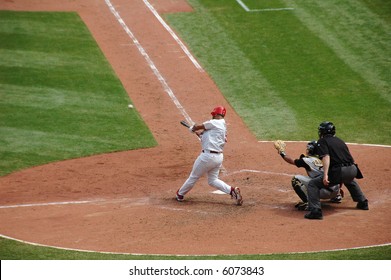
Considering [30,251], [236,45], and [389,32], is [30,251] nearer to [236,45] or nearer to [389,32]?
[236,45]

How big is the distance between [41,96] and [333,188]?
390 inches

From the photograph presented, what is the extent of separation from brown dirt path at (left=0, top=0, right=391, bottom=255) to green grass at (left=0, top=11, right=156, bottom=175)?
58 centimetres

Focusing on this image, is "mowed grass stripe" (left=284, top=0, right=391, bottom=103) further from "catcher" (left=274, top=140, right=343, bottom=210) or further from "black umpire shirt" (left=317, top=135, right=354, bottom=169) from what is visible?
"black umpire shirt" (left=317, top=135, right=354, bottom=169)

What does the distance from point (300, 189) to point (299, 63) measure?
9754 millimetres

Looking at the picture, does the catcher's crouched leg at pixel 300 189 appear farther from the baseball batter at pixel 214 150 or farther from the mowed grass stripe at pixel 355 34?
the mowed grass stripe at pixel 355 34

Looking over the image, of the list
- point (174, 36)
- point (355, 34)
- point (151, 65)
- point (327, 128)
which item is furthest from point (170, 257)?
point (355, 34)

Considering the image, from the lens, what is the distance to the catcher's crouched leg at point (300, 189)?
672 inches

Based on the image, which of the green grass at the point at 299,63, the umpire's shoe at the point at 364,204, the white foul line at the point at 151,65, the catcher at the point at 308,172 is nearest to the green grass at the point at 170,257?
the umpire's shoe at the point at 364,204

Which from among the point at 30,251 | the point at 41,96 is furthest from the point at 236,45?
the point at 30,251

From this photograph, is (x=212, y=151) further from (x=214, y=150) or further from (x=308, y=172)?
(x=308, y=172)

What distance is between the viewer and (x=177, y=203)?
1769 cm

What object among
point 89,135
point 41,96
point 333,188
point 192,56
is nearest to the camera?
point 333,188

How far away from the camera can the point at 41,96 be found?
24.1m

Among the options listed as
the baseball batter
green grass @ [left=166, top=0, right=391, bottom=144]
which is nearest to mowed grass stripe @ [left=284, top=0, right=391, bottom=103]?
green grass @ [left=166, top=0, right=391, bottom=144]
